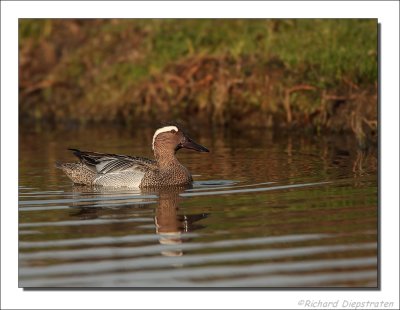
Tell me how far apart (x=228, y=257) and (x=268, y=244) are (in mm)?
522

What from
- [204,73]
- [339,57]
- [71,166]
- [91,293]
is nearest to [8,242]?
[91,293]

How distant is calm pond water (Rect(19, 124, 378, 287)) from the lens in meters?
7.49

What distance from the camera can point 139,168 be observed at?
39.4 ft

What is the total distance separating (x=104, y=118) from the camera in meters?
20.0

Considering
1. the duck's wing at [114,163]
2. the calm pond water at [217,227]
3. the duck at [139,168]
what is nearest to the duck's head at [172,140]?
the duck at [139,168]

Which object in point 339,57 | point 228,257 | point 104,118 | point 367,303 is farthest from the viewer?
point 104,118

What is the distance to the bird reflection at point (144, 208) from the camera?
29.3 ft

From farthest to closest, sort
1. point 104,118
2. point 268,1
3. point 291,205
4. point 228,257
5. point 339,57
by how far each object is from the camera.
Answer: point 104,118, point 339,57, point 291,205, point 268,1, point 228,257

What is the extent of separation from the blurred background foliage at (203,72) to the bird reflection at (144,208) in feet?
15.3

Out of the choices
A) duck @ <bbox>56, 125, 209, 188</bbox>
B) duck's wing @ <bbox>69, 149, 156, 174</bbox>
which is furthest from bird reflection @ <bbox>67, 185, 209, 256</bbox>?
duck's wing @ <bbox>69, 149, 156, 174</bbox>

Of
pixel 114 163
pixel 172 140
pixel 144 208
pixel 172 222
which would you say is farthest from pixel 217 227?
pixel 172 140

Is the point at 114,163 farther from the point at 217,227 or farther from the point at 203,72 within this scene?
the point at 203,72

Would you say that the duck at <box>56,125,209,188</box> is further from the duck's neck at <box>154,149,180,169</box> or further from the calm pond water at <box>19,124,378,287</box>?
the calm pond water at <box>19,124,378,287</box>

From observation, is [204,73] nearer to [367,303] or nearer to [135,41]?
[135,41]
